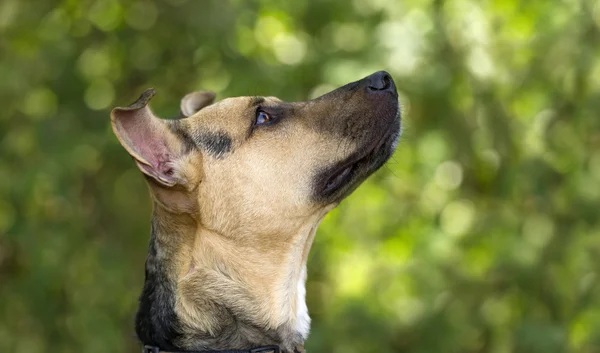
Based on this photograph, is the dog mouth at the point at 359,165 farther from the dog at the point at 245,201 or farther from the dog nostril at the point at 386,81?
the dog nostril at the point at 386,81

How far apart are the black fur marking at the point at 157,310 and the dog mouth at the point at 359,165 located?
0.88 m

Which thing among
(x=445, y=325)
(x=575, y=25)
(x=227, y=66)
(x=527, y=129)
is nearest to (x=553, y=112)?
(x=527, y=129)

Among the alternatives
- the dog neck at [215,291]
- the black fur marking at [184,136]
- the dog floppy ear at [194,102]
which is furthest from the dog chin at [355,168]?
the dog floppy ear at [194,102]

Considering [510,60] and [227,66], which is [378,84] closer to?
[227,66]

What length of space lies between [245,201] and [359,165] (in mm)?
597

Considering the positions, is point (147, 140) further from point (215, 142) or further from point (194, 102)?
point (194, 102)

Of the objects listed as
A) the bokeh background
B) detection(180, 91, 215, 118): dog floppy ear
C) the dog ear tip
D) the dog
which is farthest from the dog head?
the bokeh background

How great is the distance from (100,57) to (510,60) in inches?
156

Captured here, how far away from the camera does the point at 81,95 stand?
8.23 m

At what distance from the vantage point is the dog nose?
4465mm

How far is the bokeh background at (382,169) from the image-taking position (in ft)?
26.7

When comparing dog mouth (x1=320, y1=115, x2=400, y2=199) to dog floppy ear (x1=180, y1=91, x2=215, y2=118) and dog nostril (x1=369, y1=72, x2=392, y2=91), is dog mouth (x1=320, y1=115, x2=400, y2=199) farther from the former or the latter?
dog floppy ear (x1=180, y1=91, x2=215, y2=118)

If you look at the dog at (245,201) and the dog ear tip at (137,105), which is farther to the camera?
the dog at (245,201)

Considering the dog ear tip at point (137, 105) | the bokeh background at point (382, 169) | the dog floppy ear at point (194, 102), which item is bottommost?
the bokeh background at point (382, 169)
